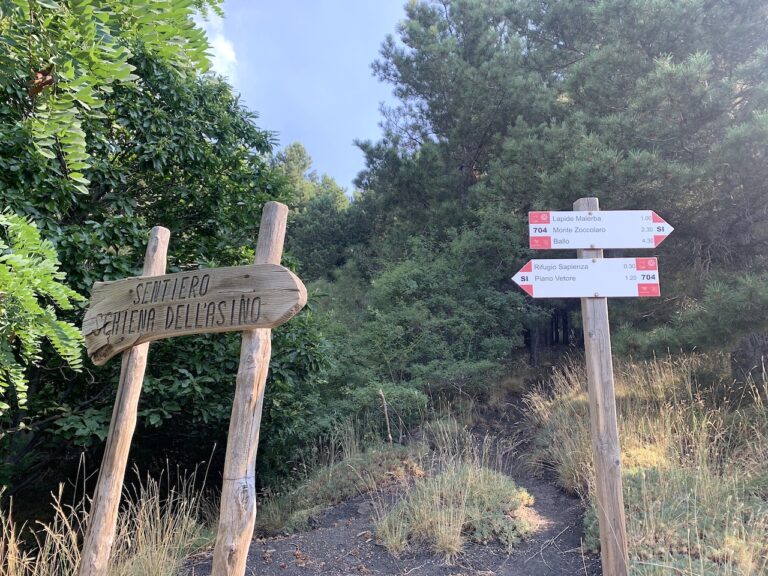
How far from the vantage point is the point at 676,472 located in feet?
13.7

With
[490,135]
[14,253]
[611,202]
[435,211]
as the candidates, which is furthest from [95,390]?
[490,135]

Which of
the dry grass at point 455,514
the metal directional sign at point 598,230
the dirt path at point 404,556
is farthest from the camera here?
the dry grass at point 455,514

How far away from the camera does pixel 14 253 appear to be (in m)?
1.44

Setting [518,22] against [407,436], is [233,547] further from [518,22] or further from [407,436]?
[518,22]

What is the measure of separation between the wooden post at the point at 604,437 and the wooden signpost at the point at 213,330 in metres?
1.77

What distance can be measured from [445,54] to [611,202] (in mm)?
6557

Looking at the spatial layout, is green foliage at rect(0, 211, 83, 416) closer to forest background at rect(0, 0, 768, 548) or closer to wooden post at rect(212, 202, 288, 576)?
forest background at rect(0, 0, 768, 548)

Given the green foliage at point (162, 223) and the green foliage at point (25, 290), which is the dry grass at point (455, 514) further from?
the green foliage at point (25, 290)

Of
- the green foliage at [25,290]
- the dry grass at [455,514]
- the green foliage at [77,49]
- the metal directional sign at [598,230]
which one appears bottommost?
the dry grass at [455,514]

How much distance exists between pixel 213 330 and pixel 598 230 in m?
2.17

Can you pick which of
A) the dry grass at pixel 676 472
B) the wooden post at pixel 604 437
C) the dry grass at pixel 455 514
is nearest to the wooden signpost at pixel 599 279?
the wooden post at pixel 604 437

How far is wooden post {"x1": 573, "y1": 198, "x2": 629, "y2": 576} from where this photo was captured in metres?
2.94

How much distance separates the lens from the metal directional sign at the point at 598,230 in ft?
10.4

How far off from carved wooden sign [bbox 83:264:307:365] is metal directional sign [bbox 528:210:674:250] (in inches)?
62.4
